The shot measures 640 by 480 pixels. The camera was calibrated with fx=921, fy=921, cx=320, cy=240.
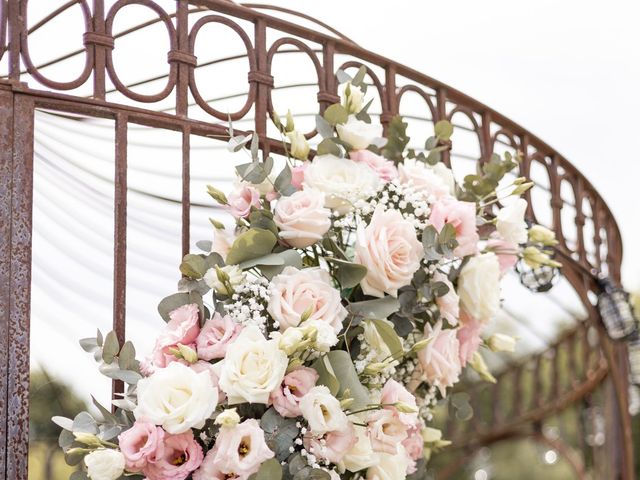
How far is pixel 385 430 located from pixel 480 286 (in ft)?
1.35

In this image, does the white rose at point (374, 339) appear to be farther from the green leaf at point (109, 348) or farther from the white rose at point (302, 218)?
the green leaf at point (109, 348)

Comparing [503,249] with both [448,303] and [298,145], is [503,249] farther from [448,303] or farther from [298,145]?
[298,145]

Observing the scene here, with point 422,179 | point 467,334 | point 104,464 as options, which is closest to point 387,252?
point 422,179

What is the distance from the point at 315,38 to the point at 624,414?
77.2 inches

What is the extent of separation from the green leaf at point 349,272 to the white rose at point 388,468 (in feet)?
1.13

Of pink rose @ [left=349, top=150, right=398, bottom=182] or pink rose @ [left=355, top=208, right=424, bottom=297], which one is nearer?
pink rose @ [left=355, top=208, right=424, bottom=297]

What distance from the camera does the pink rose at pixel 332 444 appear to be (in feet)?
5.42

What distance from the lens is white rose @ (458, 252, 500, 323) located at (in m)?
2.03

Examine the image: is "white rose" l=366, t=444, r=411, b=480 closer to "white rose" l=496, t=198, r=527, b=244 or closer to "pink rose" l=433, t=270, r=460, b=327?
"pink rose" l=433, t=270, r=460, b=327

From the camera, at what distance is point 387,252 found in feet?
5.86

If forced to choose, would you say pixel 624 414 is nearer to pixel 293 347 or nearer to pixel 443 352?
pixel 443 352

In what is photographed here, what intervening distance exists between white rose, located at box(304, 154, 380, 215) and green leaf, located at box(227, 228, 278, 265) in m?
0.17

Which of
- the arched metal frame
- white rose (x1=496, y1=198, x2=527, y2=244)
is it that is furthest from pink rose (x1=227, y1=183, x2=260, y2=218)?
white rose (x1=496, y1=198, x2=527, y2=244)

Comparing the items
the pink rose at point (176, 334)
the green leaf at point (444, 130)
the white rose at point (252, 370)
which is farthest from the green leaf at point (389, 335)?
the green leaf at point (444, 130)
